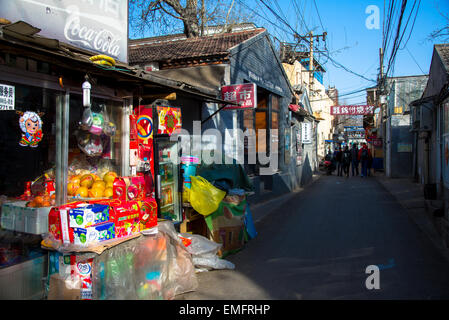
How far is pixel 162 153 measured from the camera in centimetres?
671

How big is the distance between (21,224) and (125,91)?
99.8 inches

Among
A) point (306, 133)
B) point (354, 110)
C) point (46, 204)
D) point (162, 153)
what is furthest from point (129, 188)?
point (354, 110)

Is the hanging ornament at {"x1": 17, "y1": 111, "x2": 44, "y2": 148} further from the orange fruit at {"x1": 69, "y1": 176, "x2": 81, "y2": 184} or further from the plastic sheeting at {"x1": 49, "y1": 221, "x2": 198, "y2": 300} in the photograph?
the plastic sheeting at {"x1": 49, "y1": 221, "x2": 198, "y2": 300}

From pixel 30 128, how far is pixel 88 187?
109 centimetres

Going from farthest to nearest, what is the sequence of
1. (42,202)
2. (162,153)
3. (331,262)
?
(162,153) < (331,262) < (42,202)

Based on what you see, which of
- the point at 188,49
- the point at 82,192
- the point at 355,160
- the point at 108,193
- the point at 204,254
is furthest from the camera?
the point at 355,160

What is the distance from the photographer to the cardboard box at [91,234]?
161 inches

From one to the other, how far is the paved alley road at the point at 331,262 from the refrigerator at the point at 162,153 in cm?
148

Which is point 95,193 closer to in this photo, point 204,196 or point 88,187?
point 88,187

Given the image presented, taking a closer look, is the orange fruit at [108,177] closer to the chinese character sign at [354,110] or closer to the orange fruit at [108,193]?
the orange fruit at [108,193]
